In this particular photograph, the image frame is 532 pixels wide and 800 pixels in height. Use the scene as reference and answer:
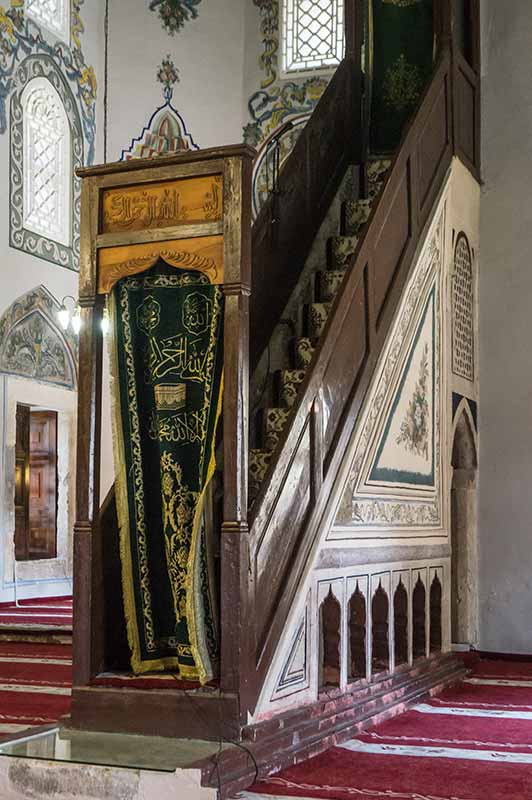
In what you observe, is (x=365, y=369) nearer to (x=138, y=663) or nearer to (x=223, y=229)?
(x=223, y=229)

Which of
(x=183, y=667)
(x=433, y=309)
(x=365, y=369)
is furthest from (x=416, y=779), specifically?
(x=433, y=309)

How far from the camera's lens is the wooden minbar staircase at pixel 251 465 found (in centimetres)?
412

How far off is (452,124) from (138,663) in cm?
417

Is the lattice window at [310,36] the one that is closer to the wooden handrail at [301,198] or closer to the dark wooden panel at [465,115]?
the wooden handrail at [301,198]

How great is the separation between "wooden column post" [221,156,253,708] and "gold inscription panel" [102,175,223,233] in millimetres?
83

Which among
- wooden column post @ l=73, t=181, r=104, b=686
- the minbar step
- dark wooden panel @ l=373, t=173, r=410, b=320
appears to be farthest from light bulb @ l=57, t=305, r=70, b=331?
wooden column post @ l=73, t=181, r=104, b=686

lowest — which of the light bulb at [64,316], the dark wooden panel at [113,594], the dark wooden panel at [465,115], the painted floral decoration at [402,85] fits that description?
the dark wooden panel at [113,594]

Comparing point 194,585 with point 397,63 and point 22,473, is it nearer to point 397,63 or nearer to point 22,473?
point 397,63

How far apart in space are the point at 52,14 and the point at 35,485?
16.4ft

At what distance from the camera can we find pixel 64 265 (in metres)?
12.0

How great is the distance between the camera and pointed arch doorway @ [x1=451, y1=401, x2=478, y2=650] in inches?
292

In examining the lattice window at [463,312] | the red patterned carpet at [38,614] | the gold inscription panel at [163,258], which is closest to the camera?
the gold inscription panel at [163,258]

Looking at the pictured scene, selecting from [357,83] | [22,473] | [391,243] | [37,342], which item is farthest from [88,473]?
[22,473]

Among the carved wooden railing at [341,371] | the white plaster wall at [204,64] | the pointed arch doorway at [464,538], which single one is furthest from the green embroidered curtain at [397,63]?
the white plaster wall at [204,64]
